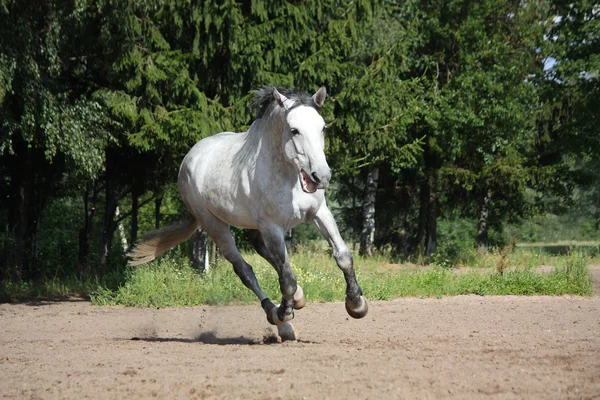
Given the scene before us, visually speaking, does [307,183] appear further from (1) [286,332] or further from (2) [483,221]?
(2) [483,221]

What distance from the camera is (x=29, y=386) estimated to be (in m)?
6.04

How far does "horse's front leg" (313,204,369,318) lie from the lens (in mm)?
7488

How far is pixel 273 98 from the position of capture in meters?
7.86

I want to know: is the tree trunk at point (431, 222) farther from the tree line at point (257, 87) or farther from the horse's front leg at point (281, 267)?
the horse's front leg at point (281, 267)

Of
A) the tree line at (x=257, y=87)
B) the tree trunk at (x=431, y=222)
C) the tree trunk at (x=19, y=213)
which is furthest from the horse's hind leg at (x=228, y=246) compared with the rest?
the tree trunk at (x=431, y=222)

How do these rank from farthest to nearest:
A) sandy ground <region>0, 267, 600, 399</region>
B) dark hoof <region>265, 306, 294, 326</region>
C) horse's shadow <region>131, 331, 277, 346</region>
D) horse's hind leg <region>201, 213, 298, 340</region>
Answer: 1. horse's hind leg <region>201, 213, 298, 340</region>
2. horse's shadow <region>131, 331, 277, 346</region>
3. dark hoof <region>265, 306, 294, 326</region>
4. sandy ground <region>0, 267, 600, 399</region>

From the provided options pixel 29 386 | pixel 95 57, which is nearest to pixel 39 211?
pixel 95 57

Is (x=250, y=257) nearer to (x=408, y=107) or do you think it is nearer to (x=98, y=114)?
(x=408, y=107)

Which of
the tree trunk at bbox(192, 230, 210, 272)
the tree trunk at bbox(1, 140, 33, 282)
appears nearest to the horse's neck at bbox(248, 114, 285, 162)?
the tree trunk at bbox(192, 230, 210, 272)

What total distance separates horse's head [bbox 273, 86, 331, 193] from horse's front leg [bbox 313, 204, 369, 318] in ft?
2.20

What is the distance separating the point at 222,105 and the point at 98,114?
254 centimetres

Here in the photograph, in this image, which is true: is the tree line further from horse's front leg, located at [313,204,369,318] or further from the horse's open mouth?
the horse's open mouth

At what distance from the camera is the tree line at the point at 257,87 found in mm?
13461

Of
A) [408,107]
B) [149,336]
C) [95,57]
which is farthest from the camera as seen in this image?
[408,107]
